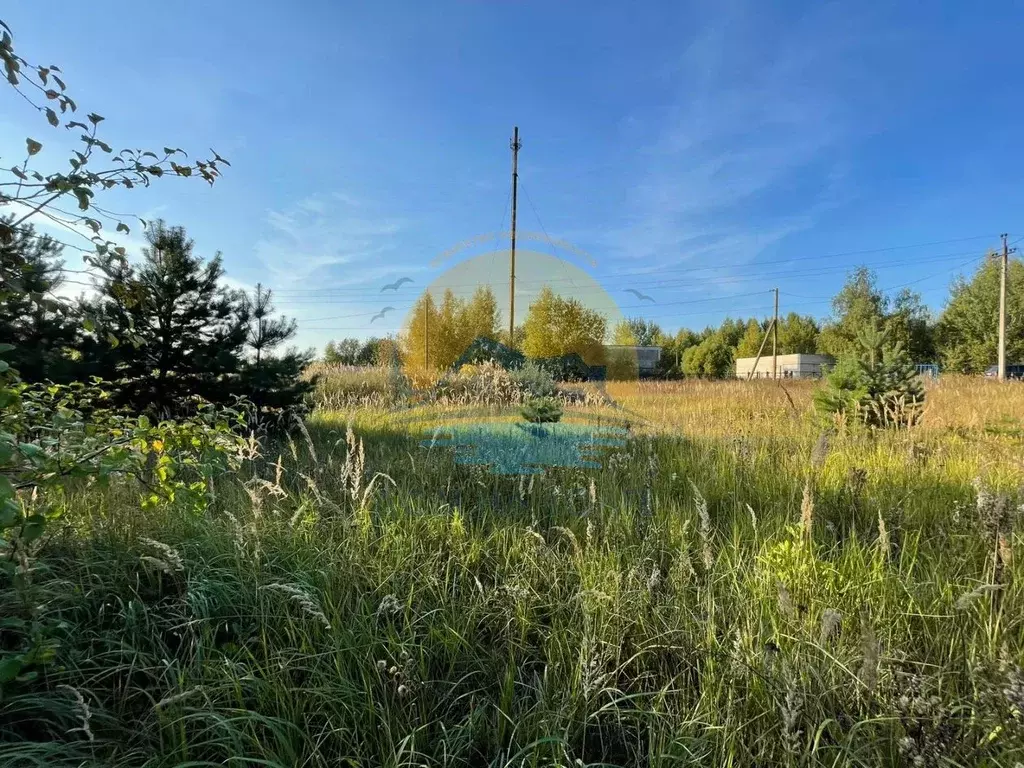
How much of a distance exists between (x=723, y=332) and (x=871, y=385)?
4780 centimetres

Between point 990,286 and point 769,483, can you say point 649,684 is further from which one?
point 990,286

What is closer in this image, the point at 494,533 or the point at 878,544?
the point at 878,544

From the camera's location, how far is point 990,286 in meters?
26.2

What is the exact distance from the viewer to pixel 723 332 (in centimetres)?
4891

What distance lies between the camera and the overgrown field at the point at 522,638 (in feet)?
3.54

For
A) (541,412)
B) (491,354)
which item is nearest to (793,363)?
(491,354)

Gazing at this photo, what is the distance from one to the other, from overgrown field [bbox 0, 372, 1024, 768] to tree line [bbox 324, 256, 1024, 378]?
4520mm

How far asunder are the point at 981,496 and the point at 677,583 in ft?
3.11

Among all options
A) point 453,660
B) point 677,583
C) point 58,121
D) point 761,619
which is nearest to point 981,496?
point 761,619

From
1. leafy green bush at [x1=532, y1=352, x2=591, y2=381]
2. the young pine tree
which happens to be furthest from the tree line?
the young pine tree

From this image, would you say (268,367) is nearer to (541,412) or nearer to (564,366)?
(541,412)

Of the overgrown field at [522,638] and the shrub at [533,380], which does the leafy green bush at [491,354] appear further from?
the overgrown field at [522,638]

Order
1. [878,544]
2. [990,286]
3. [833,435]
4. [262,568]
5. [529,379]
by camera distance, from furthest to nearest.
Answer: [990,286]
[529,379]
[833,435]
[878,544]
[262,568]

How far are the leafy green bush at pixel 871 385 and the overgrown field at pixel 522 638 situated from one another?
2.66m
